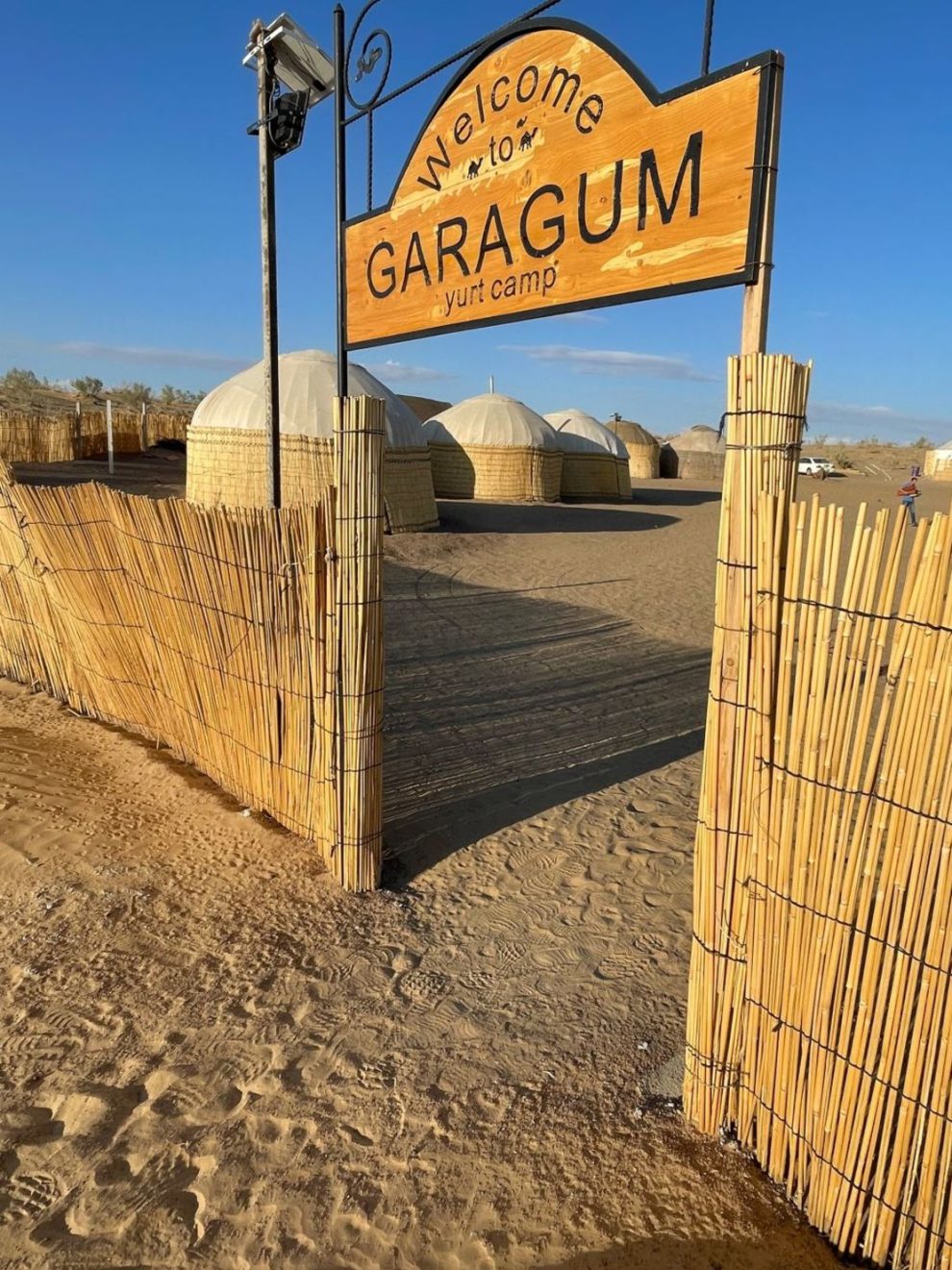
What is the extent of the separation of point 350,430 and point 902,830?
228 cm

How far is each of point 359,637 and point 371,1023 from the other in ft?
4.45

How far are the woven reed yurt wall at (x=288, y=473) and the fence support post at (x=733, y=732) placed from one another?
1009 cm

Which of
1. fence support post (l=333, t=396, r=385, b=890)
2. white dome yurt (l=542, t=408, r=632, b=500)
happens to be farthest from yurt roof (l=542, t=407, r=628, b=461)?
fence support post (l=333, t=396, r=385, b=890)

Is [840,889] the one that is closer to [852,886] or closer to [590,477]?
[852,886]

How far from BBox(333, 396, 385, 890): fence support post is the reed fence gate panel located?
5.12 ft

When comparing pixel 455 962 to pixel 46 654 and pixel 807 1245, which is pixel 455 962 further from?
pixel 46 654

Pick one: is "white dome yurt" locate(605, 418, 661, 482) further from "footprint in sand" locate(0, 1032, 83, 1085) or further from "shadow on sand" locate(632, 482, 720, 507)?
"footprint in sand" locate(0, 1032, 83, 1085)

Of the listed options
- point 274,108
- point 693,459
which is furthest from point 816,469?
point 274,108

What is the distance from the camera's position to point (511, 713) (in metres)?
5.55

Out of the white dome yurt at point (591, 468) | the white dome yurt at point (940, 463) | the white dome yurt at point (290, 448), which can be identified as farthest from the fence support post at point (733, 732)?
the white dome yurt at point (940, 463)

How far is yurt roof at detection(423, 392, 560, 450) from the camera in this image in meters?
20.6

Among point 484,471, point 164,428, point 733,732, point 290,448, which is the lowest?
point 733,732

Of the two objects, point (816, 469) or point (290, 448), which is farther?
point (816, 469)

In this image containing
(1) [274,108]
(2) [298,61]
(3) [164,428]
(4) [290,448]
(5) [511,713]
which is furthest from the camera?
(3) [164,428]
